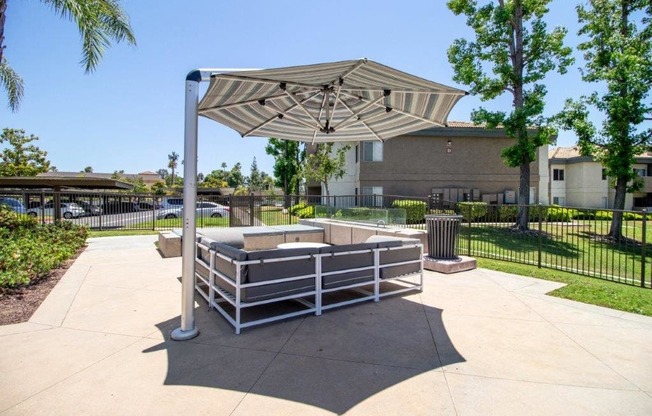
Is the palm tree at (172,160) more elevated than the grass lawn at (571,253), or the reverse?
the palm tree at (172,160)

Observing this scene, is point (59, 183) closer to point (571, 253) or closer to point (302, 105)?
point (302, 105)

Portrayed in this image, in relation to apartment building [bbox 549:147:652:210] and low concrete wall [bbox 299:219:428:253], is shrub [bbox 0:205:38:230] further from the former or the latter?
apartment building [bbox 549:147:652:210]

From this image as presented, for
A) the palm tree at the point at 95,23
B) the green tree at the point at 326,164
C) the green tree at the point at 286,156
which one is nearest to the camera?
the palm tree at the point at 95,23

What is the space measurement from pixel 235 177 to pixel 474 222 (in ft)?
256

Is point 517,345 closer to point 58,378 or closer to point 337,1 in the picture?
point 58,378

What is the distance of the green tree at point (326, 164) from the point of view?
19922mm

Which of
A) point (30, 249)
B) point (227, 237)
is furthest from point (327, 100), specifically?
point (30, 249)

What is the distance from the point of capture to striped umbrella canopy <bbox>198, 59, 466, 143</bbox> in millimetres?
3730

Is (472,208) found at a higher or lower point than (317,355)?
higher

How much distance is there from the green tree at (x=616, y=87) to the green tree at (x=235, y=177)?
7821 centimetres

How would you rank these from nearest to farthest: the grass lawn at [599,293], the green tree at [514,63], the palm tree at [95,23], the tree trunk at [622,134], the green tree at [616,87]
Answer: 1. the grass lawn at [599,293]
2. the palm tree at [95,23]
3. the green tree at [616,87]
4. the tree trunk at [622,134]
5. the green tree at [514,63]

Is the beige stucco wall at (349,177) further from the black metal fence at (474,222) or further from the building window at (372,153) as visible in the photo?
the black metal fence at (474,222)

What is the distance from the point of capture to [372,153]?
20.7m

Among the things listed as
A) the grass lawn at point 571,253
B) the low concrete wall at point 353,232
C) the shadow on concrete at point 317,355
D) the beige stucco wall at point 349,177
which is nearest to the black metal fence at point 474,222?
the grass lawn at point 571,253
